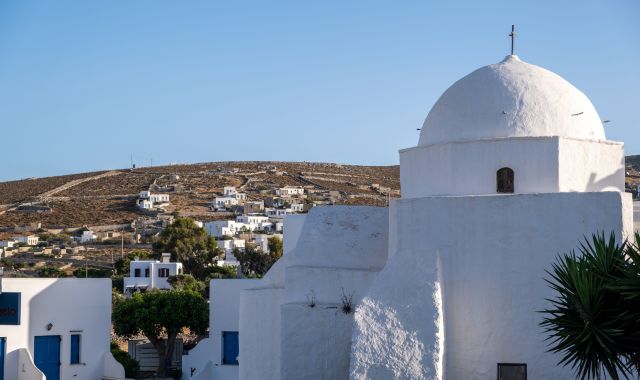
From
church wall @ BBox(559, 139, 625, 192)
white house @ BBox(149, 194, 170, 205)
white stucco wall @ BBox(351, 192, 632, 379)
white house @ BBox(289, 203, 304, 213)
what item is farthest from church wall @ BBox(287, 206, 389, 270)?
white house @ BBox(149, 194, 170, 205)

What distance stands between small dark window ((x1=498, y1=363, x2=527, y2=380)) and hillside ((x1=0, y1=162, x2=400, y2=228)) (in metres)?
49.3

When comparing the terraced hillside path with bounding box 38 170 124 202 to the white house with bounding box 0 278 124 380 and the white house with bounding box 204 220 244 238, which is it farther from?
the white house with bounding box 0 278 124 380

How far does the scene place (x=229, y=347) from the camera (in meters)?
23.3

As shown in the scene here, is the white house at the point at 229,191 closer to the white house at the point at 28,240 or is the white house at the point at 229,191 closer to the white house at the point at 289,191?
the white house at the point at 289,191

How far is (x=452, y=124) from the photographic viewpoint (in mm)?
16391

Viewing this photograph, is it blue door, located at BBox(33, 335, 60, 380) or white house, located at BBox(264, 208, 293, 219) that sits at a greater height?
white house, located at BBox(264, 208, 293, 219)

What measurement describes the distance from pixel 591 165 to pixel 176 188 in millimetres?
64646

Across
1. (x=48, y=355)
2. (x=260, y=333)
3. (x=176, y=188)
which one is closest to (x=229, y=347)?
(x=48, y=355)

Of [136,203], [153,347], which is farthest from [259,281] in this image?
[136,203]

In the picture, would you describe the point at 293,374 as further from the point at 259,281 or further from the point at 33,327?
the point at 33,327

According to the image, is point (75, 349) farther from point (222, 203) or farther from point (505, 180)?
point (222, 203)

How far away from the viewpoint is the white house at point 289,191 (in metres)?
76.8

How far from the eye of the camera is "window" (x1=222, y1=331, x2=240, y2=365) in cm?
2319

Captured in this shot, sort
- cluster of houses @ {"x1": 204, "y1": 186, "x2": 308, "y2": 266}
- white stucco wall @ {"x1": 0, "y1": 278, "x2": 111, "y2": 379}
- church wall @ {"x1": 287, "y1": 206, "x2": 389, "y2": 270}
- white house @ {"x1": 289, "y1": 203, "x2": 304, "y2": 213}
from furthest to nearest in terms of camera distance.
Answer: white house @ {"x1": 289, "y1": 203, "x2": 304, "y2": 213}
cluster of houses @ {"x1": 204, "y1": 186, "x2": 308, "y2": 266}
white stucco wall @ {"x1": 0, "y1": 278, "x2": 111, "y2": 379}
church wall @ {"x1": 287, "y1": 206, "x2": 389, "y2": 270}
